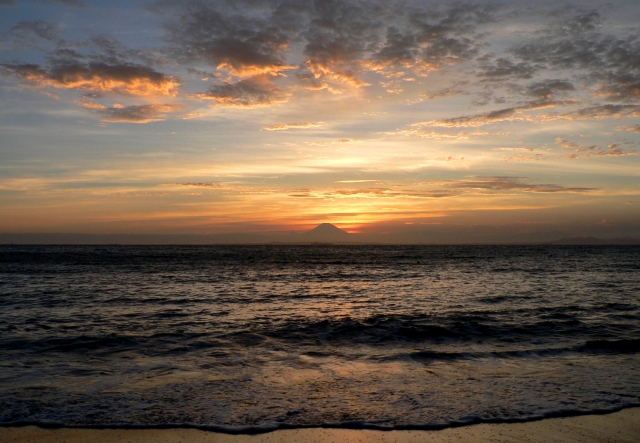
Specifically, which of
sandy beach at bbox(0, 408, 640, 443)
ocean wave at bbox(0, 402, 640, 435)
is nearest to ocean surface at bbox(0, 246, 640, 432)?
ocean wave at bbox(0, 402, 640, 435)

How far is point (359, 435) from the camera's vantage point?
732 centimetres

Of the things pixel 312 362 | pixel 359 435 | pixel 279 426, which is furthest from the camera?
pixel 312 362

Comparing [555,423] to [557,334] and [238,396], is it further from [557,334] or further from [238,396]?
[557,334]

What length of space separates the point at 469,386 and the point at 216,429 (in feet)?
19.1

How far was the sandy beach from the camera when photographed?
23.5ft

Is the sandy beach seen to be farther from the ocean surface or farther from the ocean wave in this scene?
the ocean surface

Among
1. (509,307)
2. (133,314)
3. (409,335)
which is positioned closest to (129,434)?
(409,335)

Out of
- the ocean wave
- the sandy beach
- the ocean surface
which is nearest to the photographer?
the sandy beach

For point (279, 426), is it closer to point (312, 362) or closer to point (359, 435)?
point (359, 435)

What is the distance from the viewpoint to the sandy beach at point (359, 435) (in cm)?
716

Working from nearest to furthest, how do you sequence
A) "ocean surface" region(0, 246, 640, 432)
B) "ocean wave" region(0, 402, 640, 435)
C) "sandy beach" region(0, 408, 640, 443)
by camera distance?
"sandy beach" region(0, 408, 640, 443), "ocean wave" region(0, 402, 640, 435), "ocean surface" region(0, 246, 640, 432)

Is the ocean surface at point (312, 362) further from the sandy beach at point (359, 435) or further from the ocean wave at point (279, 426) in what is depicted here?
the sandy beach at point (359, 435)

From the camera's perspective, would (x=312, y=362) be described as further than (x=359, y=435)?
Yes

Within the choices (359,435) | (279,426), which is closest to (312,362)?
(279,426)
